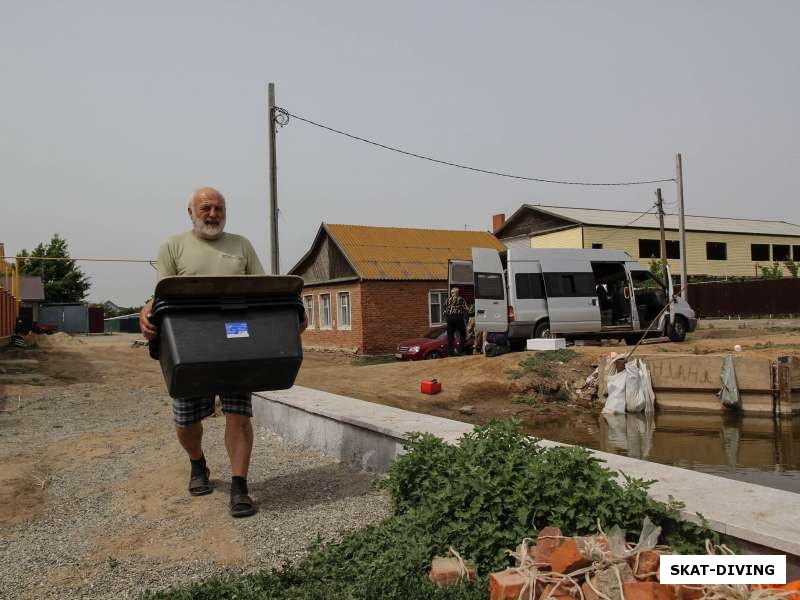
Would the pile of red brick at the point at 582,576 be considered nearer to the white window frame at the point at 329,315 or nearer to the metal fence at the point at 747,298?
the white window frame at the point at 329,315

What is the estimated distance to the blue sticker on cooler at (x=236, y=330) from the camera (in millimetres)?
3736

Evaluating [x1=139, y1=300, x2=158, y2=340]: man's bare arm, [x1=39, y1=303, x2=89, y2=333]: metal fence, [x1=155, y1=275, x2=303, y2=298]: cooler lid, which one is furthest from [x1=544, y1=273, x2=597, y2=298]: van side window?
[x1=39, y1=303, x2=89, y2=333]: metal fence

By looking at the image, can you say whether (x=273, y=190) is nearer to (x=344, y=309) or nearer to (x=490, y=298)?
(x=490, y=298)

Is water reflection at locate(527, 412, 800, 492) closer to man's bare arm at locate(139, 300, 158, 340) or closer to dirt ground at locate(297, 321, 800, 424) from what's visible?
dirt ground at locate(297, 321, 800, 424)

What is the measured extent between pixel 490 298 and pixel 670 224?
99.0 feet

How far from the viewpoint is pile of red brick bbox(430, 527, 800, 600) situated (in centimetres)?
231

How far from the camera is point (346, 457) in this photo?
17.3ft

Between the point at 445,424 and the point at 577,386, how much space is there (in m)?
9.41

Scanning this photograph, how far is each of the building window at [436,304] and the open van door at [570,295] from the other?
8670 mm

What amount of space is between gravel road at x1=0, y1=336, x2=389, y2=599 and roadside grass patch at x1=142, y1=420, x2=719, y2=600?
35 centimetres

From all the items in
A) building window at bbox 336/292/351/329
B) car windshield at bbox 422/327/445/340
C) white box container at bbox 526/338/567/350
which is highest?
building window at bbox 336/292/351/329

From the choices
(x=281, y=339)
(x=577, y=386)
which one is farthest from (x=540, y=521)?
(x=577, y=386)

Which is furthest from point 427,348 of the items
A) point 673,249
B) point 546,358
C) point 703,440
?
point 673,249

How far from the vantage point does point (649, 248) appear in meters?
39.8
